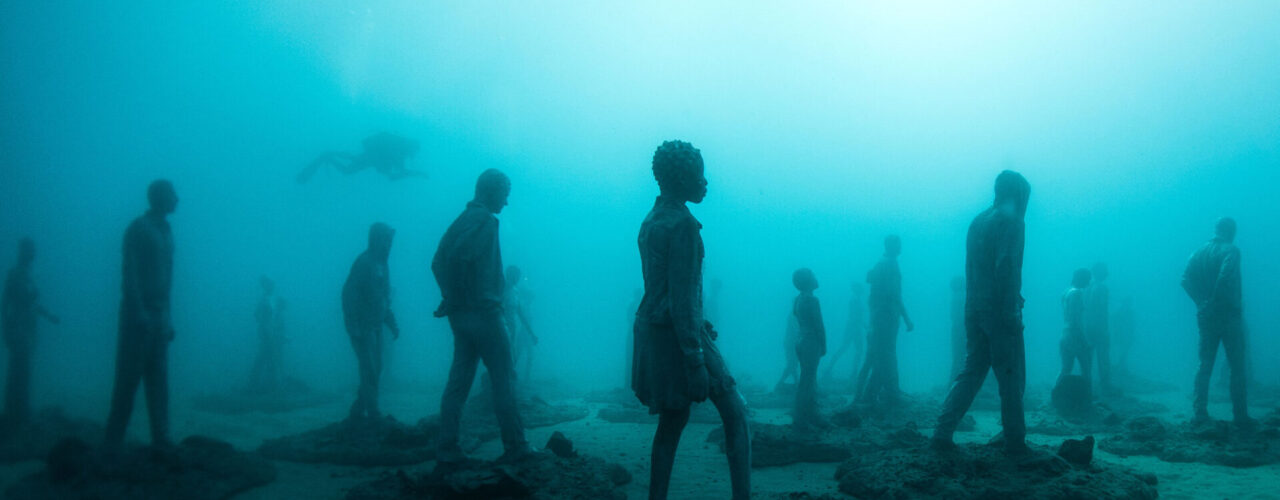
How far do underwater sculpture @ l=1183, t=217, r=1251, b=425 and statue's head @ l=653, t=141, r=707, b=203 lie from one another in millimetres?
7879

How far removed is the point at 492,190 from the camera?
6148 mm

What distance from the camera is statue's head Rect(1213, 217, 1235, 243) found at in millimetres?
8391

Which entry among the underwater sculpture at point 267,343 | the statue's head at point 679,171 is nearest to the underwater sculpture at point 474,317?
the statue's head at point 679,171

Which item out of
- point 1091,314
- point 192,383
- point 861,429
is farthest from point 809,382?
point 192,383

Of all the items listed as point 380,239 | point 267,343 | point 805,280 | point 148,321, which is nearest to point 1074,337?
point 805,280

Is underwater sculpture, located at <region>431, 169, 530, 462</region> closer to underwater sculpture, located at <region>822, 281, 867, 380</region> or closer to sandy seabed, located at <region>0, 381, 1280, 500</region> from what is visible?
sandy seabed, located at <region>0, 381, 1280, 500</region>

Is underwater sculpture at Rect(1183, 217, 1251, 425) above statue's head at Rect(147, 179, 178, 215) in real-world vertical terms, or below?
below

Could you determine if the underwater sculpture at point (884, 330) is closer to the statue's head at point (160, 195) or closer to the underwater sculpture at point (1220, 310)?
the underwater sculpture at point (1220, 310)

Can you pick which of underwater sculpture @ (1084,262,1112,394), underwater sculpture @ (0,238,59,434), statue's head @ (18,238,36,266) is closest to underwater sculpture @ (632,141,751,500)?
underwater sculpture @ (0,238,59,434)

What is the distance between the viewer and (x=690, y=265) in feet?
12.5

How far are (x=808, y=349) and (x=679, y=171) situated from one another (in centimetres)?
516

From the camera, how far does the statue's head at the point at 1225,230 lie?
27.5 feet

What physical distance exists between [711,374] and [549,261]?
197085 millimetres

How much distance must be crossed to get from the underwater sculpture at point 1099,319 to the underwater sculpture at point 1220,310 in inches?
199
